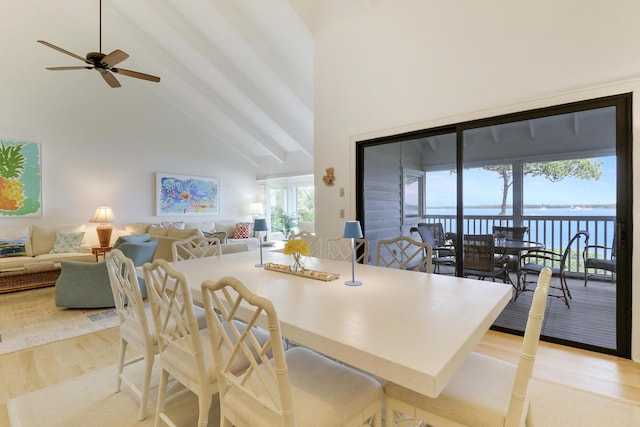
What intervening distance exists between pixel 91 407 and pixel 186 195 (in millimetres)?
5701

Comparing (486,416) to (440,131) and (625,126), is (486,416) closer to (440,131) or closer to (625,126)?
(625,126)

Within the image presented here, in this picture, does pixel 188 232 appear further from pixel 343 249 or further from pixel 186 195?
pixel 186 195

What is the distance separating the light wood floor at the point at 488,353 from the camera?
206 centimetres

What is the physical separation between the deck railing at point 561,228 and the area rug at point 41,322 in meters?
4.06

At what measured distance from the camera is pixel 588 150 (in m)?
4.36

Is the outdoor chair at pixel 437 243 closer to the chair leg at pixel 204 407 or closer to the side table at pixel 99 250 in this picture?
the chair leg at pixel 204 407

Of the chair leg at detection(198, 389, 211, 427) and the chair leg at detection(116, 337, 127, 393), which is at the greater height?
the chair leg at detection(198, 389, 211, 427)

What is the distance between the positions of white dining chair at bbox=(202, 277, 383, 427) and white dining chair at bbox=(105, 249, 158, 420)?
2.18 ft

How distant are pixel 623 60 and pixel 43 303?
6247mm

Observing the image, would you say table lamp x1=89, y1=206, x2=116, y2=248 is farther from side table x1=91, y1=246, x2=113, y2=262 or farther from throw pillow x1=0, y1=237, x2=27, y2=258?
throw pillow x1=0, y1=237, x2=27, y2=258

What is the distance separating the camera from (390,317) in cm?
124

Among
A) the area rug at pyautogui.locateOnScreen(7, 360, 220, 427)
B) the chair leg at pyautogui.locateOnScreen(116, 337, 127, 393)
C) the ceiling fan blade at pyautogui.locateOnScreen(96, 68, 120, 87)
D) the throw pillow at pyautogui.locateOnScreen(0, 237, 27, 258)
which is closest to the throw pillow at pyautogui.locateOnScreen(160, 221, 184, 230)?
the throw pillow at pyautogui.locateOnScreen(0, 237, 27, 258)

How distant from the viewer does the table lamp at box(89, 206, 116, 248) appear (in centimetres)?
544

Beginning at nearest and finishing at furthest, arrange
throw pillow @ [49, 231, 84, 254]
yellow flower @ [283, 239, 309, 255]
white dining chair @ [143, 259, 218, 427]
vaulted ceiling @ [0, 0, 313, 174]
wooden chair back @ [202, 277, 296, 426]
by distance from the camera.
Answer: wooden chair back @ [202, 277, 296, 426] → white dining chair @ [143, 259, 218, 427] → yellow flower @ [283, 239, 309, 255] → vaulted ceiling @ [0, 0, 313, 174] → throw pillow @ [49, 231, 84, 254]
